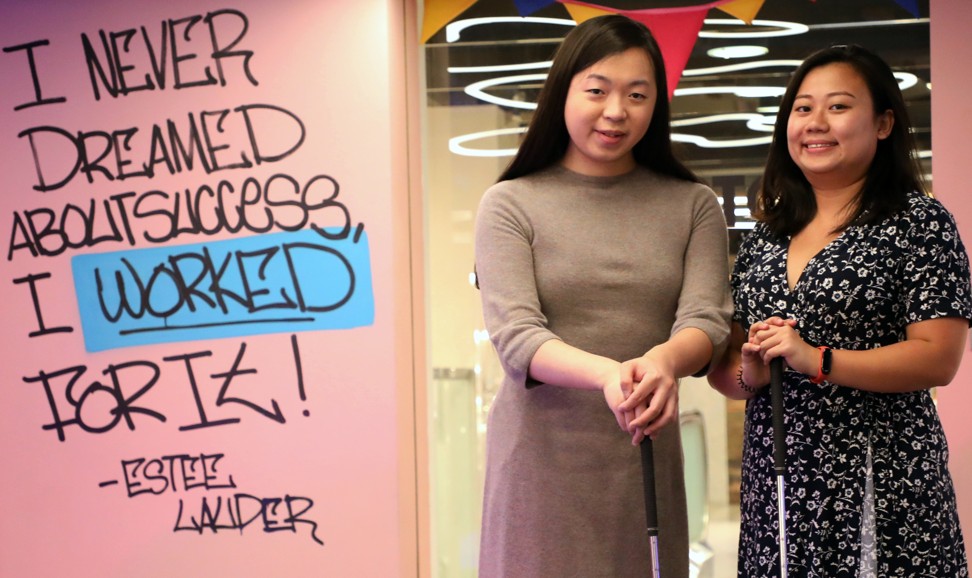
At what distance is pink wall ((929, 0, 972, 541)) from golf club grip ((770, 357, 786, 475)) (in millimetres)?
1650

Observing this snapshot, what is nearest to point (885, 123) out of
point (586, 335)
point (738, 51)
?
point (586, 335)

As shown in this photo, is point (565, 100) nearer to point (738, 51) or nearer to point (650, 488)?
point (650, 488)

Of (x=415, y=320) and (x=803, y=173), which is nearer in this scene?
(x=803, y=173)

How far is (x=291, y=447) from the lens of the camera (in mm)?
3229

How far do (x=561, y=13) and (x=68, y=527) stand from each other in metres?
2.21

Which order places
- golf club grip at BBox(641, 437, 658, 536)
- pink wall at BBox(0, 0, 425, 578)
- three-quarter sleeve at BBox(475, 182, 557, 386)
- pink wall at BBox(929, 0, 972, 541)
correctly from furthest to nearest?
pink wall at BBox(0, 0, 425, 578)
pink wall at BBox(929, 0, 972, 541)
three-quarter sleeve at BBox(475, 182, 557, 386)
golf club grip at BBox(641, 437, 658, 536)

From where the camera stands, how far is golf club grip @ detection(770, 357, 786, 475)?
1584mm

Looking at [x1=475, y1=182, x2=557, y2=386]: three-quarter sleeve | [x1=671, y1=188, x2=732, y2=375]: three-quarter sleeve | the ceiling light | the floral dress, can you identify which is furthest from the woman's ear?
the ceiling light

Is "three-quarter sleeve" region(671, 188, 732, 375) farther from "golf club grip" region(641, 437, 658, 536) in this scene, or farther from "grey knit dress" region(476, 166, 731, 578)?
"golf club grip" region(641, 437, 658, 536)

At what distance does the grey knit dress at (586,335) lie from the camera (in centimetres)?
176

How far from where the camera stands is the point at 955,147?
3018mm

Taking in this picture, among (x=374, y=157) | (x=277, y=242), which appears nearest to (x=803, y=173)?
(x=374, y=157)

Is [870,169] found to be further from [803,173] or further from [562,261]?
[562,261]

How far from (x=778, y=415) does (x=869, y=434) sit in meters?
0.17
